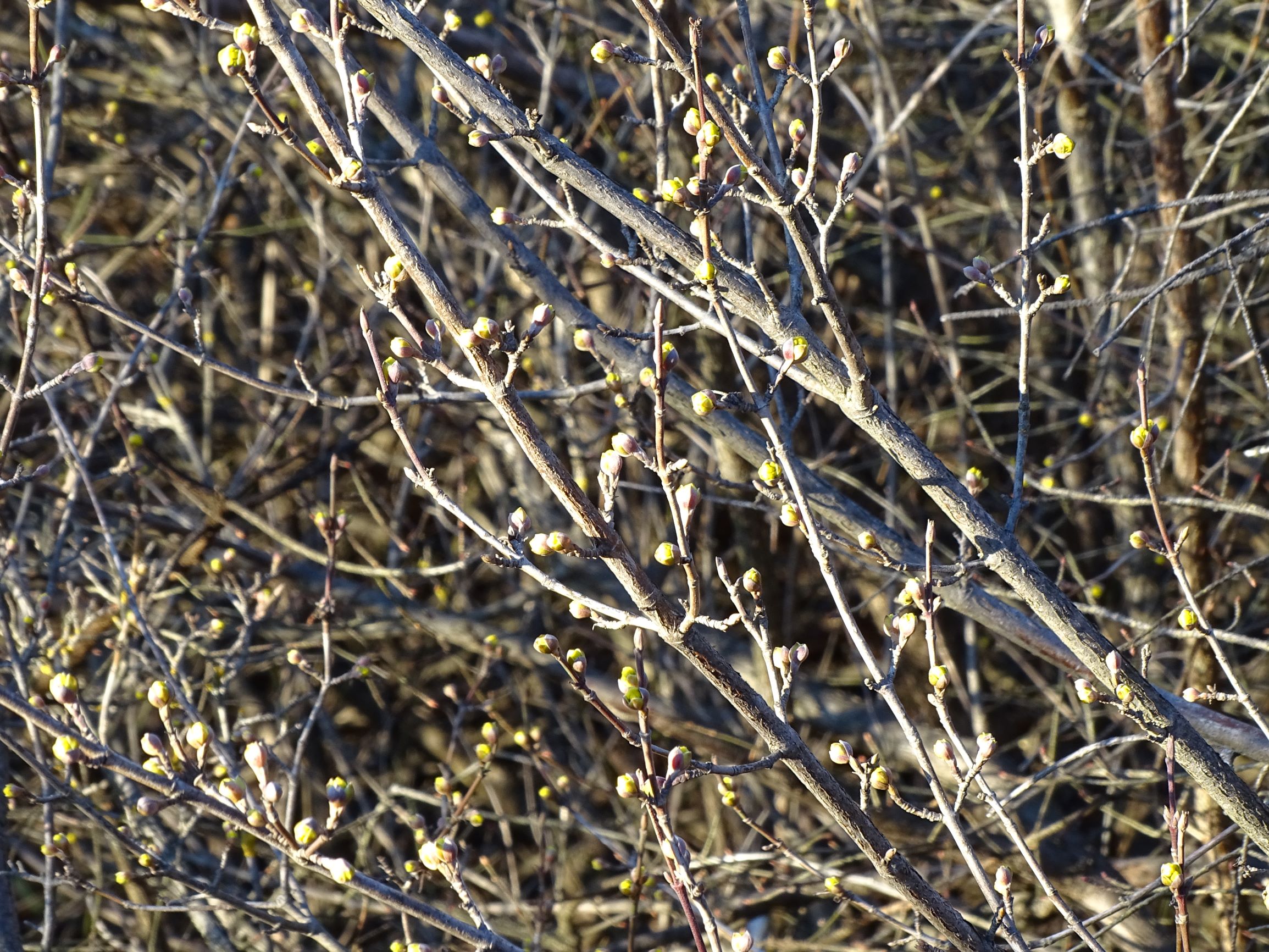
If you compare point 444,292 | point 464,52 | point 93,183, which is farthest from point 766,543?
point 93,183

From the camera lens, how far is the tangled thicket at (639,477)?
→ 6.24 ft

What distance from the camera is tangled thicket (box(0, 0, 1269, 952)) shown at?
6.24 feet

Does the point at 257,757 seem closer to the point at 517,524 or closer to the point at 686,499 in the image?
the point at 517,524

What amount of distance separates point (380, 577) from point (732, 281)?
3.20 m

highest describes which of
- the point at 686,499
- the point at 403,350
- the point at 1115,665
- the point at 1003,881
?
the point at 403,350

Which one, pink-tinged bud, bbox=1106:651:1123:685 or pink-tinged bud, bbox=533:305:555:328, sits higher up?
pink-tinged bud, bbox=533:305:555:328

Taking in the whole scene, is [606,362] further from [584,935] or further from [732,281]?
[584,935]

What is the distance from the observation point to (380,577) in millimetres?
4801

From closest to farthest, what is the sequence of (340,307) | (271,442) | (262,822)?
1. (262,822)
2. (271,442)
3. (340,307)

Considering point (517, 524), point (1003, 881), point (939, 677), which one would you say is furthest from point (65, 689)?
point (1003, 881)

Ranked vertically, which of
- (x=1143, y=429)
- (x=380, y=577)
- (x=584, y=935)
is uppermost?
(x=1143, y=429)

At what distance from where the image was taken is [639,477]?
17.6ft

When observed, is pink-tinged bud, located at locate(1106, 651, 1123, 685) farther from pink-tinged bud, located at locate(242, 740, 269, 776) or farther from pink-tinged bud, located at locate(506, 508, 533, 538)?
pink-tinged bud, located at locate(242, 740, 269, 776)

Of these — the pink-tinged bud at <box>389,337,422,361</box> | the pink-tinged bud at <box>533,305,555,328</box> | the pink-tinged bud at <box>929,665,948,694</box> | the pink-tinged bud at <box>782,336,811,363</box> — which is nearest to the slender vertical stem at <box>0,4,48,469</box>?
the pink-tinged bud at <box>389,337,422,361</box>
